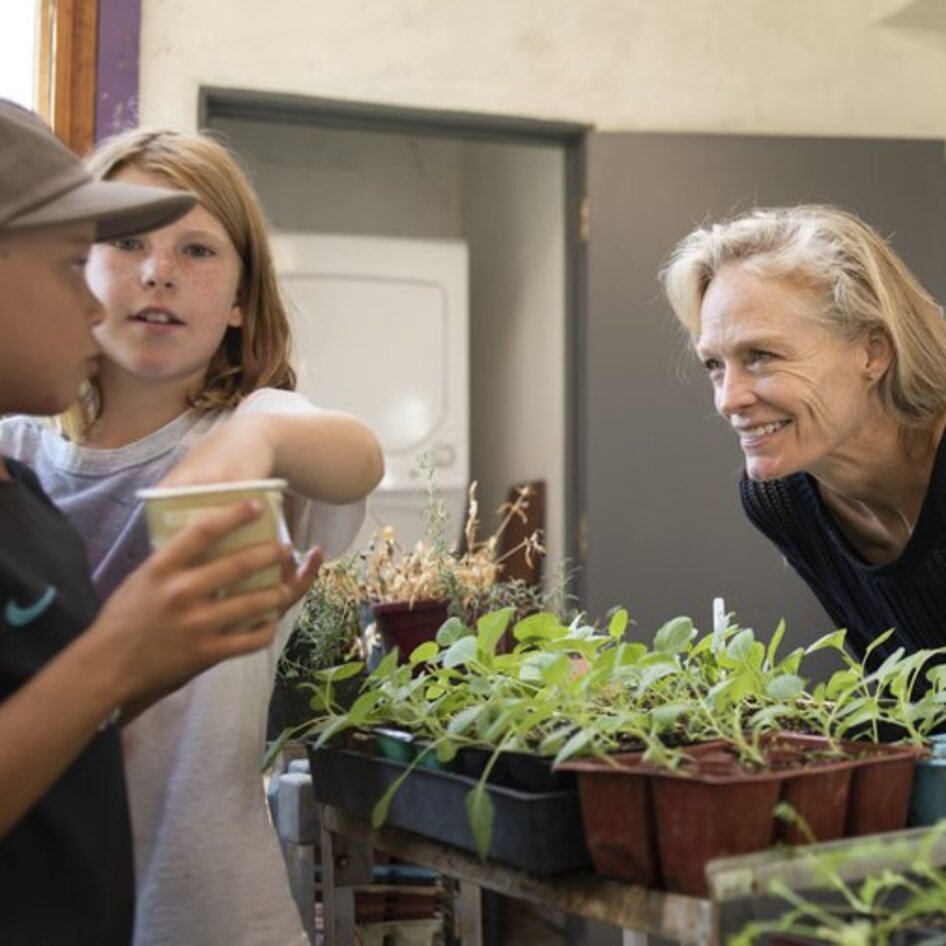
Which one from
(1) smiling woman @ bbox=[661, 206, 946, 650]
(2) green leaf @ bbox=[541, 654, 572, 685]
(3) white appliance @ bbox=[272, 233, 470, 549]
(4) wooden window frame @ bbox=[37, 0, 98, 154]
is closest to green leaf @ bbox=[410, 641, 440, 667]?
(2) green leaf @ bbox=[541, 654, 572, 685]

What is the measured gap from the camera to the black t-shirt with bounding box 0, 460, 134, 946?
0.87 m

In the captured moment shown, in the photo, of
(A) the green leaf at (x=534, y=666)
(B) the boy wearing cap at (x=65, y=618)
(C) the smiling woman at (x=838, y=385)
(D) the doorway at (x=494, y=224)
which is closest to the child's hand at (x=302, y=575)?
(B) the boy wearing cap at (x=65, y=618)

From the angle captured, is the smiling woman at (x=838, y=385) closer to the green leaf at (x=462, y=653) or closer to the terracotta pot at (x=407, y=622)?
the terracotta pot at (x=407, y=622)

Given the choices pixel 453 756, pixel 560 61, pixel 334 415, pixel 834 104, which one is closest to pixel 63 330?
pixel 334 415

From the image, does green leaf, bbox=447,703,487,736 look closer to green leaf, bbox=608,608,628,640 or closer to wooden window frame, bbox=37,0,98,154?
green leaf, bbox=608,608,628,640

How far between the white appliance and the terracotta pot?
3119mm

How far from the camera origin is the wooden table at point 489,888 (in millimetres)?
920

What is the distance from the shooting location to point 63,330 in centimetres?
95

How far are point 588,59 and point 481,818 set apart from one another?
3.37 metres

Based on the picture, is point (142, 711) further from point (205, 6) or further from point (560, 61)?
point (560, 61)

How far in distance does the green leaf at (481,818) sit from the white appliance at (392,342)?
374 cm

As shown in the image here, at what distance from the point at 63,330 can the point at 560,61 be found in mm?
3290

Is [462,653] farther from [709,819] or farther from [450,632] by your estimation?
[709,819]

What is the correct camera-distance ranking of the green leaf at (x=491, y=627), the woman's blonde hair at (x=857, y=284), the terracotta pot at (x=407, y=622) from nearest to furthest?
the green leaf at (x=491, y=627) → the terracotta pot at (x=407, y=622) → the woman's blonde hair at (x=857, y=284)
